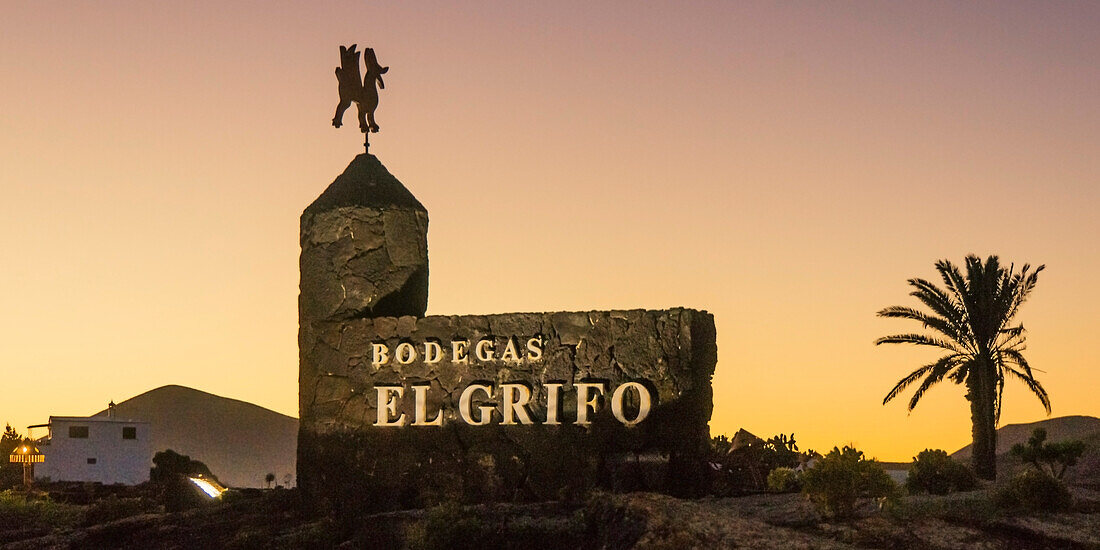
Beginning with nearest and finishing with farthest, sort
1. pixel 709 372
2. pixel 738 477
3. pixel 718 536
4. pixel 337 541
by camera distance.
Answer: pixel 718 536 < pixel 337 541 < pixel 709 372 < pixel 738 477

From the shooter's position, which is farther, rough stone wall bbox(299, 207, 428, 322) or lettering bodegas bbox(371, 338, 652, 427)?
rough stone wall bbox(299, 207, 428, 322)

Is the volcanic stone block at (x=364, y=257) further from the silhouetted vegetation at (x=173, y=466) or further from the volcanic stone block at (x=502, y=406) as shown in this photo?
the silhouetted vegetation at (x=173, y=466)

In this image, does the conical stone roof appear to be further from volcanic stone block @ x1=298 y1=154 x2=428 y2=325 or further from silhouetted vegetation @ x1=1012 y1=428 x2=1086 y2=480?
silhouetted vegetation @ x1=1012 y1=428 x2=1086 y2=480

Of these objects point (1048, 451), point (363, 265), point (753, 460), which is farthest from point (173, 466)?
point (1048, 451)

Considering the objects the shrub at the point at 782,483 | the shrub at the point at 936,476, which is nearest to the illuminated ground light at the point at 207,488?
the shrub at the point at 782,483

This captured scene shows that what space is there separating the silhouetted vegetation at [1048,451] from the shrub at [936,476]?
8.91 ft

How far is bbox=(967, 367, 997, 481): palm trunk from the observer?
108ft

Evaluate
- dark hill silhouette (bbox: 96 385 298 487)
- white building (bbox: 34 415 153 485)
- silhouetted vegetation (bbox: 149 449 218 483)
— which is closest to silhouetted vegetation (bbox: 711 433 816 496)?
silhouetted vegetation (bbox: 149 449 218 483)

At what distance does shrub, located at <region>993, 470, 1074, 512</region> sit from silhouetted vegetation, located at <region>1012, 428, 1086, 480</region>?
21.0 feet

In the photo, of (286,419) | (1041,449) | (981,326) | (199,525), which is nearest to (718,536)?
(199,525)

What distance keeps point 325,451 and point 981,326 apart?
1976 centimetres

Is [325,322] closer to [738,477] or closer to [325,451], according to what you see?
[325,451]

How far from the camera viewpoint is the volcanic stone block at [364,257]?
19.9 meters

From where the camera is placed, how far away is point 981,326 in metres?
32.8
